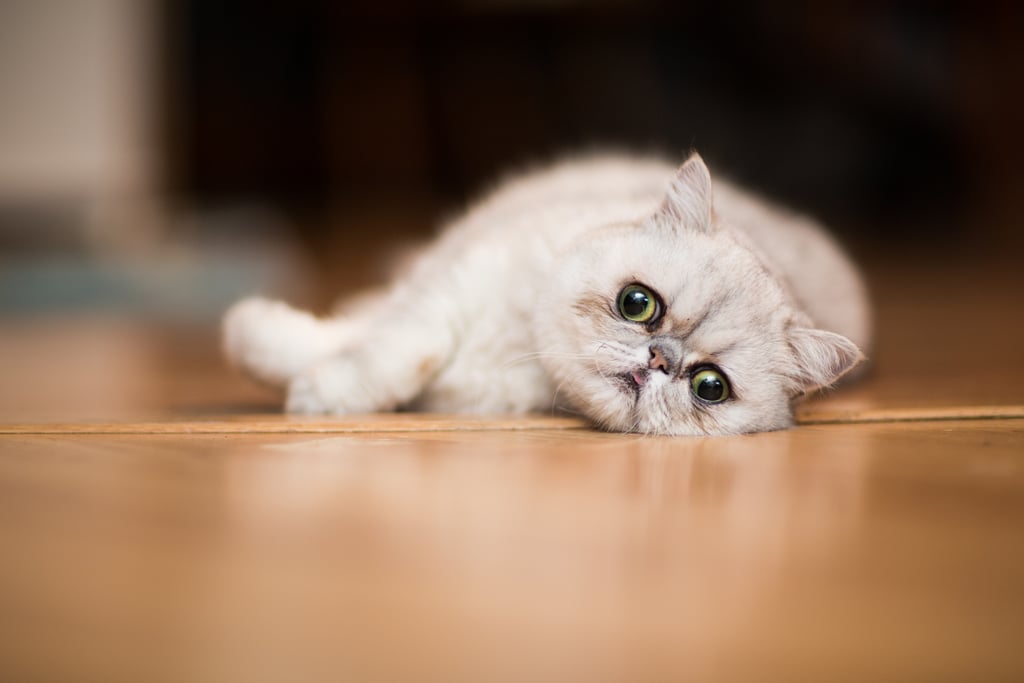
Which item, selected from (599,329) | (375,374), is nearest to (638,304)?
(599,329)

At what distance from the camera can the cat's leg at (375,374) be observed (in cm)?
155

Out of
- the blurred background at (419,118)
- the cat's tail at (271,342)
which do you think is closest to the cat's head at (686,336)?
the cat's tail at (271,342)

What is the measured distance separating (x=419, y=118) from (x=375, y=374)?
21.0 ft

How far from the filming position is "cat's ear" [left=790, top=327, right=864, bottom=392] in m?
1.47

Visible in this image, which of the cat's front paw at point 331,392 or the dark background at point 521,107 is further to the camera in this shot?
the dark background at point 521,107

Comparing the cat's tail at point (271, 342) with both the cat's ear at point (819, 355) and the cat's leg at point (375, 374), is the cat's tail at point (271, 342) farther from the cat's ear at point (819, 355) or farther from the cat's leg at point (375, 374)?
the cat's ear at point (819, 355)

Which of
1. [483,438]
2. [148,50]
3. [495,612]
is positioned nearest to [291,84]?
[148,50]

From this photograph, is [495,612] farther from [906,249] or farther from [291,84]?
[291,84]

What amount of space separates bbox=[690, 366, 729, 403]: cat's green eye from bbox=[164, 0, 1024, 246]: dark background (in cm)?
507

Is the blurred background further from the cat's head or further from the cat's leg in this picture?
the cat's head

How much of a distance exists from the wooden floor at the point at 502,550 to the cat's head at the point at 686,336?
0.06 meters

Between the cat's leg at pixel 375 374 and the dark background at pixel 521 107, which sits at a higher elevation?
the dark background at pixel 521 107

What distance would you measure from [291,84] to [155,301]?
4.27m

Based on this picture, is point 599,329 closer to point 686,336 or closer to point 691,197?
point 686,336
